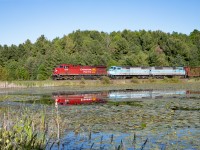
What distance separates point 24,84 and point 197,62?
199 ft

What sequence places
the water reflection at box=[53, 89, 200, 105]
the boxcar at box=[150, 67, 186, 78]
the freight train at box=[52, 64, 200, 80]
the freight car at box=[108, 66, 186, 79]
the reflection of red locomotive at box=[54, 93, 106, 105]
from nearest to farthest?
1. the reflection of red locomotive at box=[54, 93, 106, 105]
2. the water reflection at box=[53, 89, 200, 105]
3. the freight train at box=[52, 64, 200, 80]
4. the freight car at box=[108, 66, 186, 79]
5. the boxcar at box=[150, 67, 186, 78]

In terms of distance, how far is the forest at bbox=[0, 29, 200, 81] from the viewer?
84188 millimetres

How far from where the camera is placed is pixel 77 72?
2749 inches

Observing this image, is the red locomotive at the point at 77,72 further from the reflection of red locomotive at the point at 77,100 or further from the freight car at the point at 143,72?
the reflection of red locomotive at the point at 77,100

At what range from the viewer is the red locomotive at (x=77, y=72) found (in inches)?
2662

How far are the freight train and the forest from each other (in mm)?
10820

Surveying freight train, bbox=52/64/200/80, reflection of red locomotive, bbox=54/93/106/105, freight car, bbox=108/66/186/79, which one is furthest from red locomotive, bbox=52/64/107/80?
reflection of red locomotive, bbox=54/93/106/105

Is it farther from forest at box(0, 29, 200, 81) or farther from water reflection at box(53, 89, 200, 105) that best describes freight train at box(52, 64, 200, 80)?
water reflection at box(53, 89, 200, 105)

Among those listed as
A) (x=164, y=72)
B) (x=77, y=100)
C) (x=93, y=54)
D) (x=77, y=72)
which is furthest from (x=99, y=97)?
(x=93, y=54)

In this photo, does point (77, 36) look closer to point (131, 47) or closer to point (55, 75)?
point (131, 47)

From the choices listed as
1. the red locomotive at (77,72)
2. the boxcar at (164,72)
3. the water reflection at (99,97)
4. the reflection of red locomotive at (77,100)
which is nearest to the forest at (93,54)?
the red locomotive at (77,72)

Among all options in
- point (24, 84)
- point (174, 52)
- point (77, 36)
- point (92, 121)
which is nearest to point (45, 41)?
point (77, 36)

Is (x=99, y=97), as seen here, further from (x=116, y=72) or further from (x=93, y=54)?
(x=93, y=54)

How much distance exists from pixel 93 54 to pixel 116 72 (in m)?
19.4
